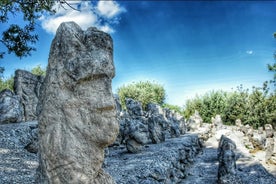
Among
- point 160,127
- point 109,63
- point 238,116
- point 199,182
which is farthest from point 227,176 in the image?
point 238,116

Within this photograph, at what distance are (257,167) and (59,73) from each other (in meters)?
13.4

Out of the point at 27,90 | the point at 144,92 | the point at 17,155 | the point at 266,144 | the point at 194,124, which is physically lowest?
the point at 266,144

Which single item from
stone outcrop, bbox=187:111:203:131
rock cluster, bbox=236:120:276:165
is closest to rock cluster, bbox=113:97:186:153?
rock cluster, bbox=236:120:276:165

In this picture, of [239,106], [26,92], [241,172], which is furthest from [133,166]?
[239,106]

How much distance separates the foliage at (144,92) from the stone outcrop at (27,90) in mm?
39668

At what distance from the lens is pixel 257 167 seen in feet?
47.8

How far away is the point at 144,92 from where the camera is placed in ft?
196

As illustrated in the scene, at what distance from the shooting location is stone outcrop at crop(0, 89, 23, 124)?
14.1 metres

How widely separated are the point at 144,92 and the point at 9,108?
4625 centimetres

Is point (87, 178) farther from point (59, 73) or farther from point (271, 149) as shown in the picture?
point (271, 149)

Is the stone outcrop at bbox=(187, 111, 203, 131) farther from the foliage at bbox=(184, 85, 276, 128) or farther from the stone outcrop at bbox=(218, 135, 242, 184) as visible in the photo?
the stone outcrop at bbox=(218, 135, 242, 184)

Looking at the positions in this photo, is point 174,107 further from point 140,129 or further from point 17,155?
point 17,155

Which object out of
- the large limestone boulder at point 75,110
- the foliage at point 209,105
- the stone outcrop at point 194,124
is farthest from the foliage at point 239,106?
the large limestone boulder at point 75,110

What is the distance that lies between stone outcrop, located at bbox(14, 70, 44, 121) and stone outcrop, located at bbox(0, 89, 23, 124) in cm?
189
